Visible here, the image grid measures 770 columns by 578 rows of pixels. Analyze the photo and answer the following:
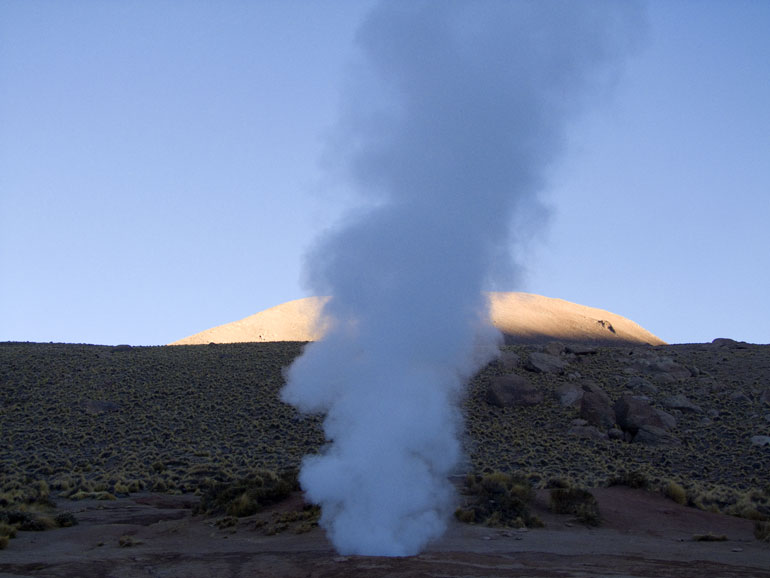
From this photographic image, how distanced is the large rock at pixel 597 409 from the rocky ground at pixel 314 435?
0.32ft

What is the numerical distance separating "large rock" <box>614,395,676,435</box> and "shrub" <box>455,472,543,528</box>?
17291 mm

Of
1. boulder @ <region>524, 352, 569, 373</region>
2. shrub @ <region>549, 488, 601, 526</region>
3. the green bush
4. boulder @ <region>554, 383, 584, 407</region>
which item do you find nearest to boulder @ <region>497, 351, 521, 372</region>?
boulder @ <region>524, 352, 569, 373</region>

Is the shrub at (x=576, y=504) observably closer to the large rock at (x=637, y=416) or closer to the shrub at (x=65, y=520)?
the shrub at (x=65, y=520)

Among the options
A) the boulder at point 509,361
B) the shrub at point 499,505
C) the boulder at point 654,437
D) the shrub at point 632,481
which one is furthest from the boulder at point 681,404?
the shrub at point 499,505

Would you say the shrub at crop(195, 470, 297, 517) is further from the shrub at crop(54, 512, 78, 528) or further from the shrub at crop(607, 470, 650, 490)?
the shrub at crop(607, 470, 650, 490)

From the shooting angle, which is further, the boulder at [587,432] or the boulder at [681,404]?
the boulder at [681,404]

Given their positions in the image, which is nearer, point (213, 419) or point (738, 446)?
point (738, 446)

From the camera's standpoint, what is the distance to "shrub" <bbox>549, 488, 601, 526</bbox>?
20953 mm

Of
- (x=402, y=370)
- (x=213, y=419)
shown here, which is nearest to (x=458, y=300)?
(x=402, y=370)

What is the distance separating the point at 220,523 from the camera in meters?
21.1

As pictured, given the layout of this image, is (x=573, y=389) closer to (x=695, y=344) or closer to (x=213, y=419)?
(x=213, y=419)

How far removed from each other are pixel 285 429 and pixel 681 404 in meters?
25.8

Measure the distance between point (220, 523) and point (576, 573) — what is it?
12.2 meters

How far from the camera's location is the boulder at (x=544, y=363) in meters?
48.4
